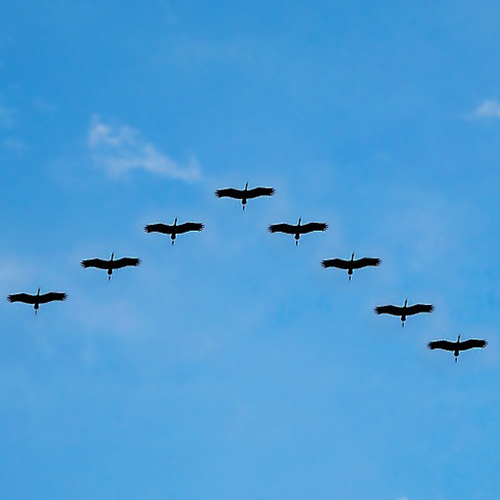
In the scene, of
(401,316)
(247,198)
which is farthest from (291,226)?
(401,316)

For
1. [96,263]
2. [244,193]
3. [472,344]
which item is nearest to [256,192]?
[244,193]

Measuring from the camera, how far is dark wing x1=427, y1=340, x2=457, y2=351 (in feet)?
513

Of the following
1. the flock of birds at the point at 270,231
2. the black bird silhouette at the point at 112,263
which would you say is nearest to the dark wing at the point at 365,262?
the flock of birds at the point at 270,231

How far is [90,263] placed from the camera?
155125mm

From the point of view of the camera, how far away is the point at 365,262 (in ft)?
506

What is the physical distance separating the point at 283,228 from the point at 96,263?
20389 millimetres

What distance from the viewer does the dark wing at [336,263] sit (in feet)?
507

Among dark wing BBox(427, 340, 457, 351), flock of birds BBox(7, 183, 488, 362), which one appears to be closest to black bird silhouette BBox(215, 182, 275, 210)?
flock of birds BBox(7, 183, 488, 362)

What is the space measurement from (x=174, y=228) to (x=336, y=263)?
1771cm

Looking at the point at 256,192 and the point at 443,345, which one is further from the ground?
the point at 256,192

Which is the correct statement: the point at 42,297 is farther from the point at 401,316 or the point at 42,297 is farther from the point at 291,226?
the point at 401,316

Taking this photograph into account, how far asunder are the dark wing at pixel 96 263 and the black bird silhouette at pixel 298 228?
1808 centimetres

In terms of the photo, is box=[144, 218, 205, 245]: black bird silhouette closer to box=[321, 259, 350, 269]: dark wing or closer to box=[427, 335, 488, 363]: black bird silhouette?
box=[321, 259, 350, 269]: dark wing

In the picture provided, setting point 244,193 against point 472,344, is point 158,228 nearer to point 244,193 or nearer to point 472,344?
point 244,193
